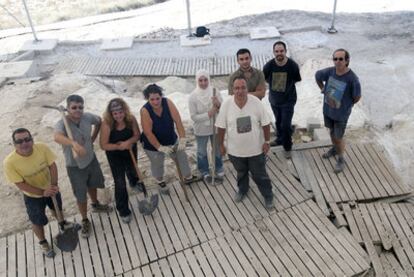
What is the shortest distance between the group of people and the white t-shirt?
12 mm

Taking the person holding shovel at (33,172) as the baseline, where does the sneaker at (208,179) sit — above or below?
below

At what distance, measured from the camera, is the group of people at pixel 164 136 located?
14.9ft

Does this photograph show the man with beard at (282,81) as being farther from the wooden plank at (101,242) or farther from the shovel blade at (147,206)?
the wooden plank at (101,242)

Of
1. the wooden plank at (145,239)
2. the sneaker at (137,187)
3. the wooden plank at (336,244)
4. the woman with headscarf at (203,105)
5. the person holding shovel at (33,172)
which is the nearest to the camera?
the person holding shovel at (33,172)

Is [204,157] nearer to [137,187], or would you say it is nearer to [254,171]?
[254,171]

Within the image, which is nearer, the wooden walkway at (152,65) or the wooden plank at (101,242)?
the wooden plank at (101,242)

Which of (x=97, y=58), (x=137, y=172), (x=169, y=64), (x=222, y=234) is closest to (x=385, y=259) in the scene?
(x=222, y=234)

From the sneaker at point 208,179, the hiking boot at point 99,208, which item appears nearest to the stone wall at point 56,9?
the hiking boot at point 99,208

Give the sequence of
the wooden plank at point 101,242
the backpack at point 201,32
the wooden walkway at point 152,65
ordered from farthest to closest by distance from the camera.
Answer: the backpack at point 201,32 < the wooden walkway at point 152,65 < the wooden plank at point 101,242

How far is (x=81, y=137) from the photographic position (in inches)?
185

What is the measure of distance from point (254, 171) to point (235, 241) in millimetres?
906

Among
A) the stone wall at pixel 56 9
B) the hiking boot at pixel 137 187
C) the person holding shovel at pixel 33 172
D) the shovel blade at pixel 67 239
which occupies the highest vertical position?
the person holding shovel at pixel 33 172

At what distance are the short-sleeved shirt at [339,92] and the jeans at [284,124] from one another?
523 millimetres

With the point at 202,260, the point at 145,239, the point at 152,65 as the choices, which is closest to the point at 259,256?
the point at 202,260
